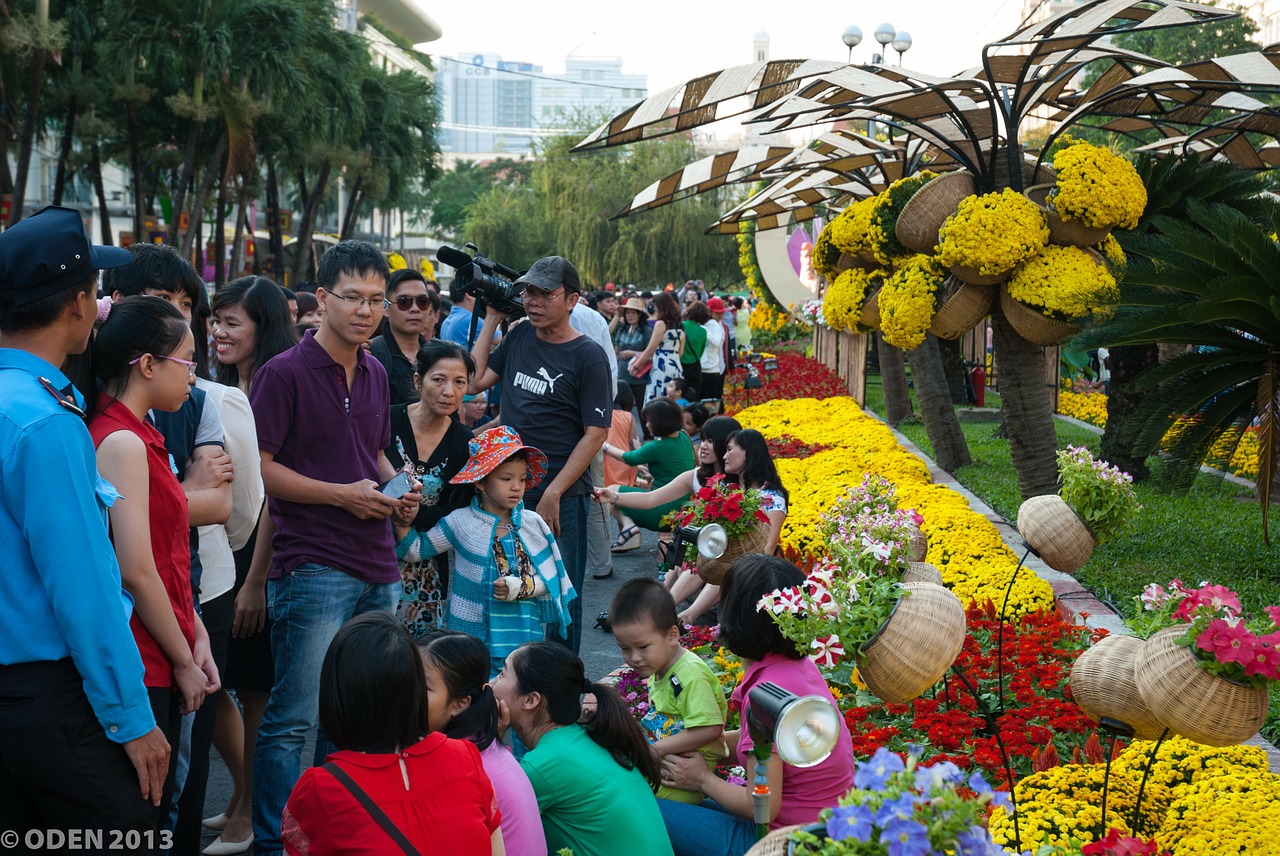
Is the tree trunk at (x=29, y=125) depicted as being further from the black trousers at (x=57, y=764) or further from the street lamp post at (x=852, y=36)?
the black trousers at (x=57, y=764)

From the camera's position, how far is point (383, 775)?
2.79 metres

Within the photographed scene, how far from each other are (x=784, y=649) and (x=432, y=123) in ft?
126

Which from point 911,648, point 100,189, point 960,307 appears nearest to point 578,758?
point 911,648

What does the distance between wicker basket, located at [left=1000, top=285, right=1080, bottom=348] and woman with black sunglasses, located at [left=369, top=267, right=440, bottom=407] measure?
3948 mm

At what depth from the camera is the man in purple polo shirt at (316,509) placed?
3.95 metres

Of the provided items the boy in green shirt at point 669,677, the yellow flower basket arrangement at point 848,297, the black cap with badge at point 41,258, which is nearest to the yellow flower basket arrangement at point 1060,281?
the yellow flower basket arrangement at point 848,297

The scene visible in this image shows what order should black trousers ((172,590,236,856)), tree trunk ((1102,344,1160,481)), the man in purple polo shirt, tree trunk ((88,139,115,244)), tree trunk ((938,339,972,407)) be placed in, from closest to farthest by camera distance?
1. black trousers ((172,590,236,856))
2. the man in purple polo shirt
3. tree trunk ((1102,344,1160,481))
4. tree trunk ((938,339,972,407))
5. tree trunk ((88,139,115,244))

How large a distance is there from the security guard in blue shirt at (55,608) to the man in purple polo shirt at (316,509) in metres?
1.27

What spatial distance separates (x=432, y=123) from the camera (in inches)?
1566

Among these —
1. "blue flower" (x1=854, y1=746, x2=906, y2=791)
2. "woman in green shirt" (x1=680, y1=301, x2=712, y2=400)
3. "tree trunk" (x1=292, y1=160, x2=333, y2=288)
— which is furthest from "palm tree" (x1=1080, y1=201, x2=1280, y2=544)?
"tree trunk" (x1=292, y1=160, x2=333, y2=288)

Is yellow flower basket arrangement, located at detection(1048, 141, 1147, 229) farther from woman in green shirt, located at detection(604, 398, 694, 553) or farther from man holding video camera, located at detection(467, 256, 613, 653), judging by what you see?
man holding video camera, located at detection(467, 256, 613, 653)

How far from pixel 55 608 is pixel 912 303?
6595 mm

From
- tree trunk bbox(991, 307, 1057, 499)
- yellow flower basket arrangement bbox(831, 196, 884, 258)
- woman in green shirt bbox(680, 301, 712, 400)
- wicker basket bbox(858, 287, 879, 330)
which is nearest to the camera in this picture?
tree trunk bbox(991, 307, 1057, 499)

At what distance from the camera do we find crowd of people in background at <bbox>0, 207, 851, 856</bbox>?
8.38ft
